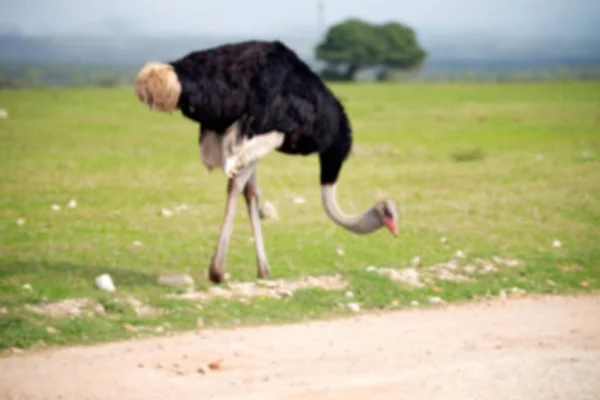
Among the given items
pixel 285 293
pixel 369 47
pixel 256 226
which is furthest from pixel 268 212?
pixel 369 47

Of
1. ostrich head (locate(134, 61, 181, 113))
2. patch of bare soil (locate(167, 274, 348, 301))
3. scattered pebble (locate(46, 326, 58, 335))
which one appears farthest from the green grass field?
ostrich head (locate(134, 61, 181, 113))

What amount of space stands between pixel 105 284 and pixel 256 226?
4.46 ft

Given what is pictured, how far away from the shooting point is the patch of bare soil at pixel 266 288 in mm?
7473

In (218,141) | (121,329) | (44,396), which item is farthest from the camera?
(218,141)

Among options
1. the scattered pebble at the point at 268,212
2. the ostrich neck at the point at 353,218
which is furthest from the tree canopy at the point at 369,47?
the ostrich neck at the point at 353,218

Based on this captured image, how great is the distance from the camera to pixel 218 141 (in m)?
8.59

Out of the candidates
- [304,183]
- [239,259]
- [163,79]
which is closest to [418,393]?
[163,79]

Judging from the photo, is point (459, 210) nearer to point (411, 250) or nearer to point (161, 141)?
point (411, 250)

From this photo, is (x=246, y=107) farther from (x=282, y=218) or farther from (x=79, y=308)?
(x=282, y=218)

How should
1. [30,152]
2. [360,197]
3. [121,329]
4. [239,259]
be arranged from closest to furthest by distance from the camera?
[121,329] < [239,259] < [360,197] < [30,152]

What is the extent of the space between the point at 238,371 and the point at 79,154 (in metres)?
12.1

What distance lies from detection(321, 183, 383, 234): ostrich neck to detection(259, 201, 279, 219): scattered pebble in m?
2.67

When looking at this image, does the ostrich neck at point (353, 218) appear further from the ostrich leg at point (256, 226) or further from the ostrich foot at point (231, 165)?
the ostrich foot at point (231, 165)

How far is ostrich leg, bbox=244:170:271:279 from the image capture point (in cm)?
859
